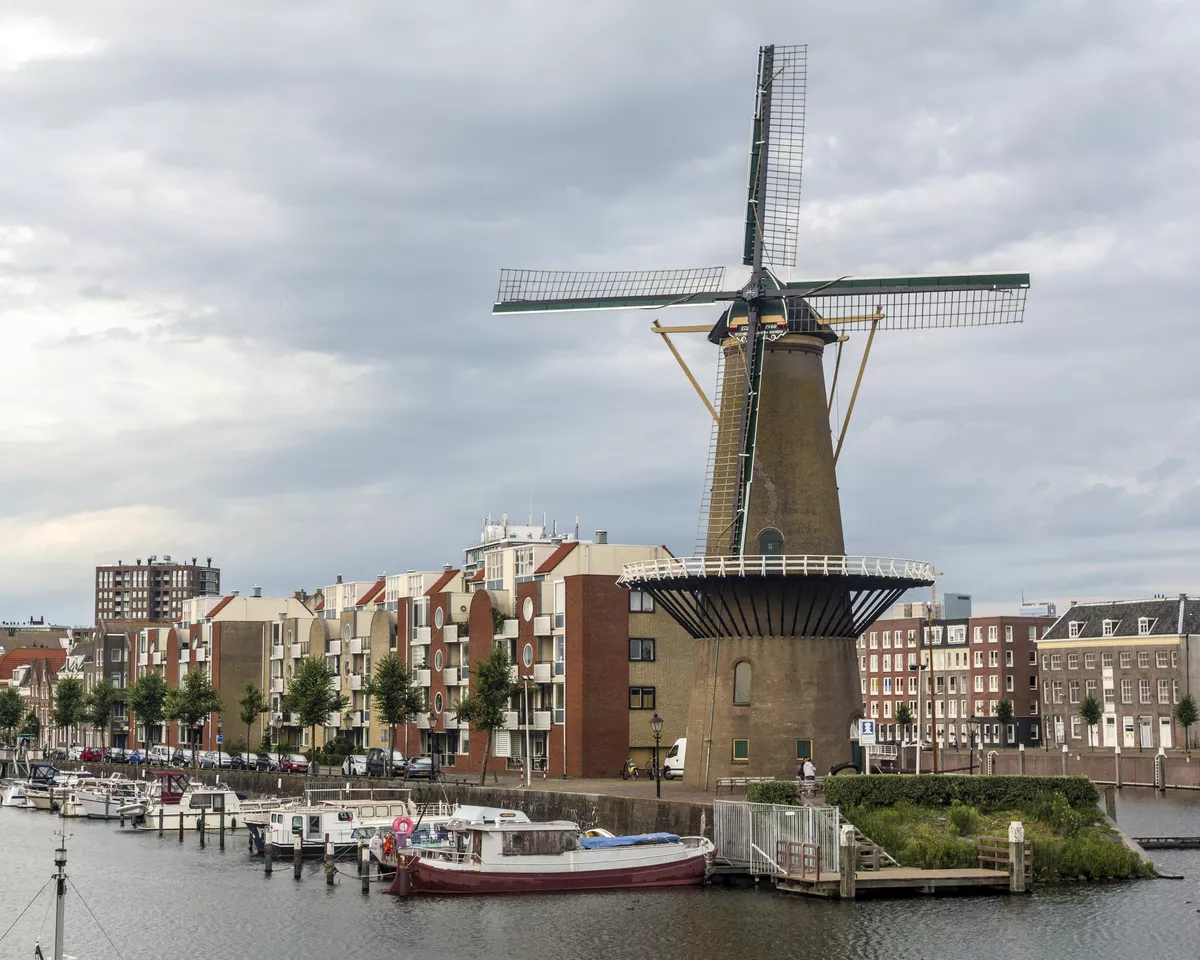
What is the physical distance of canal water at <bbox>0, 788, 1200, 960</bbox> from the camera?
5181 centimetres

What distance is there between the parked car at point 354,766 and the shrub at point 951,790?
57.9m

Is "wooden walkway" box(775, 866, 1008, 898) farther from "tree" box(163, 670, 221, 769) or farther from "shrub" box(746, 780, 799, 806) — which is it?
"tree" box(163, 670, 221, 769)

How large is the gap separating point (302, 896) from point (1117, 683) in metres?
115

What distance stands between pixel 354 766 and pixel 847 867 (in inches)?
2575

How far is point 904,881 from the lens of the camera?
5966 centimetres

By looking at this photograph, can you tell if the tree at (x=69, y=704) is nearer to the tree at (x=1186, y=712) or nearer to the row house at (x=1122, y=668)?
the row house at (x=1122, y=668)

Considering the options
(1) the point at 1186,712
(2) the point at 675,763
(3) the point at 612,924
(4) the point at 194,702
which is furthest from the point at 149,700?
(3) the point at 612,924

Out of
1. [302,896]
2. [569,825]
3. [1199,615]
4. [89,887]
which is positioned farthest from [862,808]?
[1199,615]

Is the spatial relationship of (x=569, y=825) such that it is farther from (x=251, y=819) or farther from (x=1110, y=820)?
(x=251, y=819)

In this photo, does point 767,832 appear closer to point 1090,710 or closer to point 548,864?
point 548,864

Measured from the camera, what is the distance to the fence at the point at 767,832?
61625 mm

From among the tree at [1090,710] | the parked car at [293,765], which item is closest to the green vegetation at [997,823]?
the parked car at [293,765]

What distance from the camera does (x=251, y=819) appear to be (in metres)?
88.8

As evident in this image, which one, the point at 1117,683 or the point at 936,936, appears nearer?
the point at 936,936
